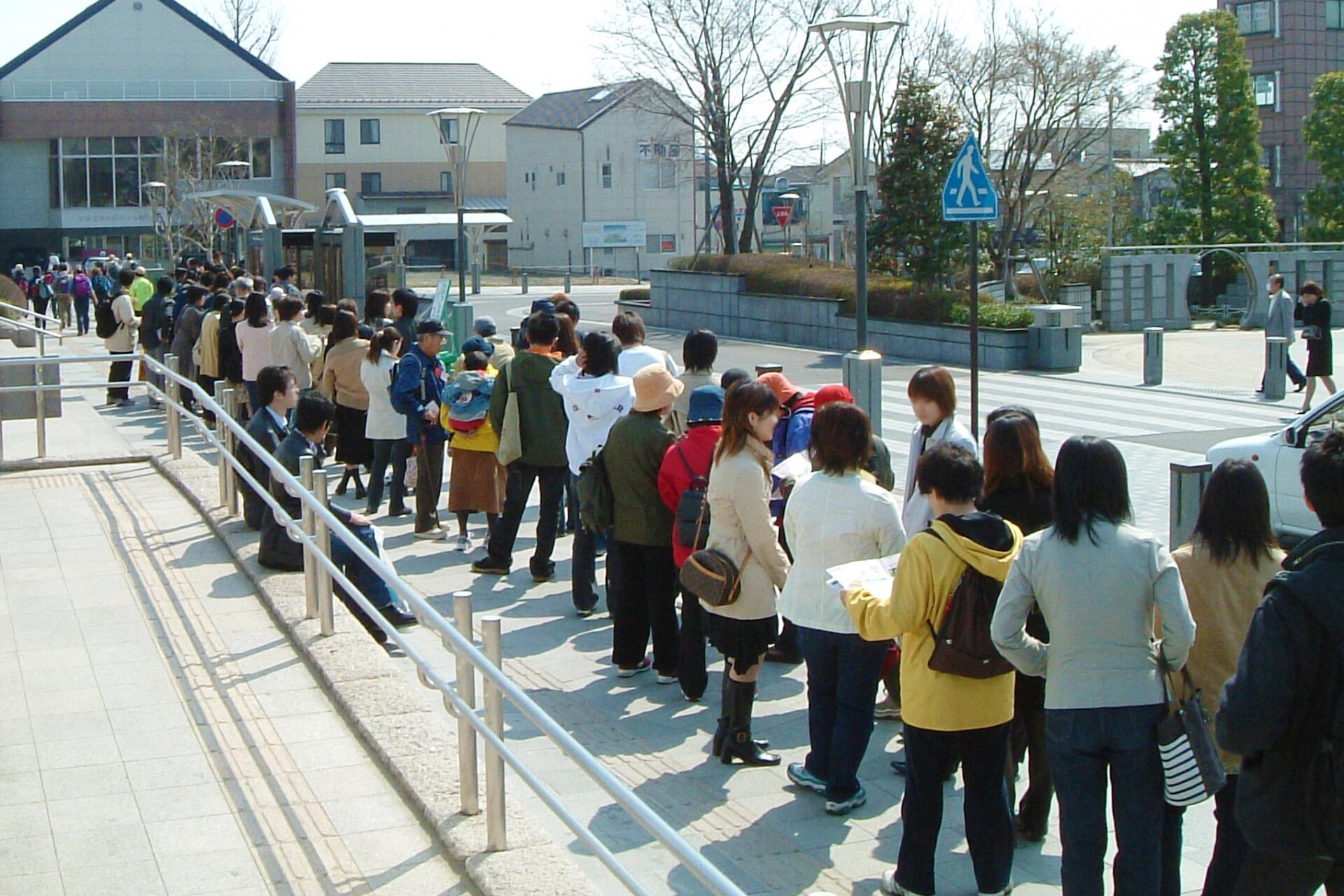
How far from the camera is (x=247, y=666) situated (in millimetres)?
7035

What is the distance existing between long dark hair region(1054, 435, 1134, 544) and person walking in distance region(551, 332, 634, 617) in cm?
438

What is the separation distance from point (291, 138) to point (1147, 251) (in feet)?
134

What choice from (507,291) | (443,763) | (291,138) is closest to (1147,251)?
(507,291)

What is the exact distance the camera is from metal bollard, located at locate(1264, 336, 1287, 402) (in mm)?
20625

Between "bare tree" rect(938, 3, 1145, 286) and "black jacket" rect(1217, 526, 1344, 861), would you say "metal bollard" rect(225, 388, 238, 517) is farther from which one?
"bare tree" rect(938, 3, 1145, 286)

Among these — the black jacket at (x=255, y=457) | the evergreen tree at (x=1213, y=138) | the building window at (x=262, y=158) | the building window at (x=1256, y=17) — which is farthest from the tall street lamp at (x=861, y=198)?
the building window at (x=262, y=158)

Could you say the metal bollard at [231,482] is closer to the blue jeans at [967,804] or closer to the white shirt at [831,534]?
the white shirt at [831,534]

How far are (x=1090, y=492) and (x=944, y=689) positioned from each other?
0.91 meters

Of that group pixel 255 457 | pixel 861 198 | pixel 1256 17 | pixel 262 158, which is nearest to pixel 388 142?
pixel 262 158

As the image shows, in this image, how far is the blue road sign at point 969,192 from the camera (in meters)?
11.1

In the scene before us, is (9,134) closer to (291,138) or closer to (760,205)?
(291,138)

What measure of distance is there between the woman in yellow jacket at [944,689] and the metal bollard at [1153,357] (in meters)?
18.7

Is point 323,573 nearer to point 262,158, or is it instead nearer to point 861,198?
point 861,198

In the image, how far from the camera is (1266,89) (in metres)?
60.2
